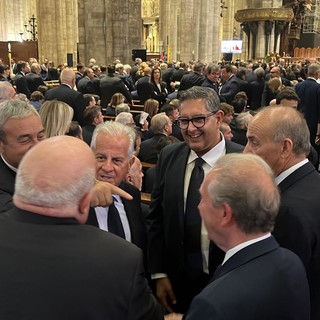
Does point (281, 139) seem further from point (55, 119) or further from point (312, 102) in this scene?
point (312, 102)

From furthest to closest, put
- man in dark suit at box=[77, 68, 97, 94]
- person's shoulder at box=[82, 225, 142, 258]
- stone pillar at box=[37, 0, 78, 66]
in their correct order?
stone pillar at box=[37, 0, 78, 66], man in dark suit at box=[77, 68, 97, 94], person's shoulder at box=[82, 225, 142, 258]

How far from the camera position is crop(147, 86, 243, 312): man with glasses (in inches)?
109

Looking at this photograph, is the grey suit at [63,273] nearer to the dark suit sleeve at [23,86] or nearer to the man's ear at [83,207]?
the man's ear at [83,207]

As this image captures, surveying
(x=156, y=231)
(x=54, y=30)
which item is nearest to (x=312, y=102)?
(x=156, y=231)

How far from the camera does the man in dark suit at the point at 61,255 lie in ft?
4.90

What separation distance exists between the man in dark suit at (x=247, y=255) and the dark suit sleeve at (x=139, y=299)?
0.16 meters

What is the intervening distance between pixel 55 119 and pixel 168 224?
1.76 metres

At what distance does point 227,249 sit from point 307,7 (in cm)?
3727

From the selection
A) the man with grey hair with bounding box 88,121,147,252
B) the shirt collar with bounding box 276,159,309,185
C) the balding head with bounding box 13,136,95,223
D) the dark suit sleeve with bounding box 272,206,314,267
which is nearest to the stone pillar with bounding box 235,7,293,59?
the man with grey hair with bounding box 88,121,147,252

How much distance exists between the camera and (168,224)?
286 centimetres

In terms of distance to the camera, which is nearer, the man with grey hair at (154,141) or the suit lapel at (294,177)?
the suit lapel at (294,177)

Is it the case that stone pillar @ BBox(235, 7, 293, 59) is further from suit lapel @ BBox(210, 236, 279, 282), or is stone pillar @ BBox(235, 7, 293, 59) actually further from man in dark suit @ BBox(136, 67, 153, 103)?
suit lapel @ BBox(210, 236, 279, 282)

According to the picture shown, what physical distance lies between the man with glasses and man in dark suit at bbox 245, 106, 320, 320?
1.28 ft

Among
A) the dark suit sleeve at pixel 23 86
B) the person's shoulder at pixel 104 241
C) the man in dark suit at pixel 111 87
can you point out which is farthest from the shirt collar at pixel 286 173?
the dark suit sleeve at pixel 23 86
